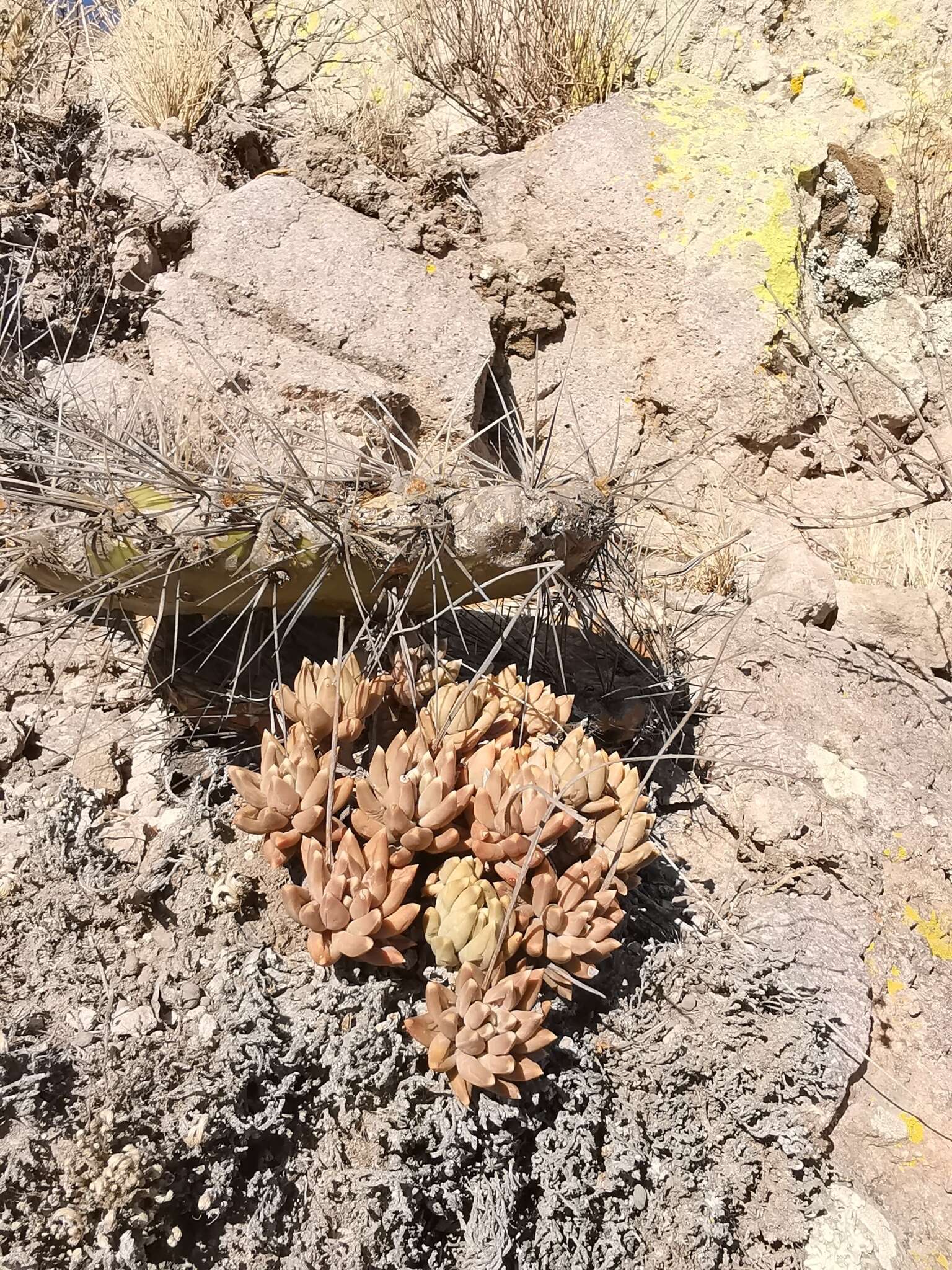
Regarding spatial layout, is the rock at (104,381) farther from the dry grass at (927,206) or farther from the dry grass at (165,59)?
the dry grass at (927,206)

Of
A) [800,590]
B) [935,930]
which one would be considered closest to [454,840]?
[935,930]

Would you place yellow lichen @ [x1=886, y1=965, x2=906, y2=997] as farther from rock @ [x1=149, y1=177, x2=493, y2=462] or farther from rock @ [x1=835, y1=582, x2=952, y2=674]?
rock @ [x1=149, y1=177, x2=493, y2=462]

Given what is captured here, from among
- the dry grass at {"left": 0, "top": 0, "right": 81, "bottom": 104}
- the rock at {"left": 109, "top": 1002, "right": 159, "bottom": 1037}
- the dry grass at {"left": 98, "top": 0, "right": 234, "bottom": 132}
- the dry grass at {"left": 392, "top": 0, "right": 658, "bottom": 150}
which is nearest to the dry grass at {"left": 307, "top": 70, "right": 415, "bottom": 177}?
the dry grass at {"left": 392, "top": 0, "right": 658, "bottom": 150}

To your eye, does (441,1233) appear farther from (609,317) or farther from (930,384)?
(930,384)

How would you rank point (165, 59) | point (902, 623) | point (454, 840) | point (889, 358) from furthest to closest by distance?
point (889, 358)
point (165, 59)
point (902, 623)
point (454, 840)

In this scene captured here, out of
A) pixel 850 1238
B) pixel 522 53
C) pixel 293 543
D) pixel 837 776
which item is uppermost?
pixel 522 53

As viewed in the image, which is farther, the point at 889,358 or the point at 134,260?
the point at 889,358

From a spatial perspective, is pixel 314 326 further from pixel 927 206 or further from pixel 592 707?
pixel 927 206
